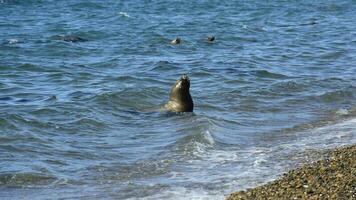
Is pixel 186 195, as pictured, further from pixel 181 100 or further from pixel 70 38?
pixel 70 38

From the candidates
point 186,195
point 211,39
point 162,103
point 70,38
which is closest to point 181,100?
point 162,103

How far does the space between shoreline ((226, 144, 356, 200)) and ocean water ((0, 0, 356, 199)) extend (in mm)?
447

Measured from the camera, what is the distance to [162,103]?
14.3 metres

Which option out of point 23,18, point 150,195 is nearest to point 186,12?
point 23,18

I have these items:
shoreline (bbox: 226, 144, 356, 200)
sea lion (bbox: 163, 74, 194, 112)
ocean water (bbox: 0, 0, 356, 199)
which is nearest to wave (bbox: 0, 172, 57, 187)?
ocean water (bbox: 0, 0, 356, 199)

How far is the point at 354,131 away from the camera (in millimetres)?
11000

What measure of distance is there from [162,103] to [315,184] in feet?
23.5

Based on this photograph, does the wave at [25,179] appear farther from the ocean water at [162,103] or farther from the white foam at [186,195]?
the white foam at [186,195]

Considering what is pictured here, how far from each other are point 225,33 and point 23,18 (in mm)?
8150

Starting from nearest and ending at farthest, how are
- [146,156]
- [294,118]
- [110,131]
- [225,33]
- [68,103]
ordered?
1. [146,156]
2. [110,131]
3. [294,118]
4. [68,103]
5. [225,33]

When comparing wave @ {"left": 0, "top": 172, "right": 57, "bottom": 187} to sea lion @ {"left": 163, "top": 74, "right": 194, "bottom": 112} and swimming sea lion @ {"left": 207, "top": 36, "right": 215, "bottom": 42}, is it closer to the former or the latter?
sea lion @ {"left": 163, "top": 74, "right": 194, "bottom": 112}

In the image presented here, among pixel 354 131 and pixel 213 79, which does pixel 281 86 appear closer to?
pixel 213 79

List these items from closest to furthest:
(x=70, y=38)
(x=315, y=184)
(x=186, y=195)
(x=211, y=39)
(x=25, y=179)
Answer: (x=315, y=184) < (x=186, y=195) < (x=25, y=179) < (x=70, y=38) < (x=211, y=39)

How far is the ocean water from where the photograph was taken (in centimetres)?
902
